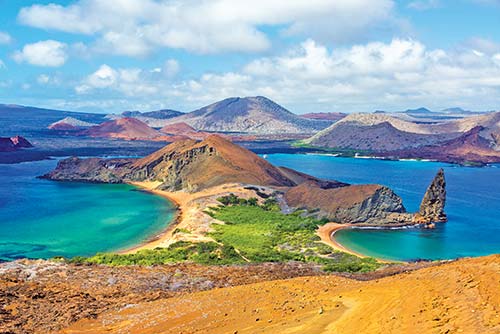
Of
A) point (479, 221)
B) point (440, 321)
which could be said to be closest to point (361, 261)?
point (440, 321)

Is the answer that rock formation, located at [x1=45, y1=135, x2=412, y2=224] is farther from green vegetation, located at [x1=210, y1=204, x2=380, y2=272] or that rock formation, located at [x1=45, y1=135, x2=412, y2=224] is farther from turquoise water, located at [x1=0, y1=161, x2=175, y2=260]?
turquoise water, located at [x1=0, y1=161, x2=175, y2=260]

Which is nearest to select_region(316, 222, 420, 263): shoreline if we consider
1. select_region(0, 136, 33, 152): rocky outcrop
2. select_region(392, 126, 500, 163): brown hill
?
select_region(392, 126, 500, 163): brown hill

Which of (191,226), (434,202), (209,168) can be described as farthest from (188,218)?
(434,202)

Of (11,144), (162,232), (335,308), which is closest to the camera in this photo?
(335,308)

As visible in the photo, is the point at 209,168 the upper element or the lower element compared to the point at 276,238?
upper

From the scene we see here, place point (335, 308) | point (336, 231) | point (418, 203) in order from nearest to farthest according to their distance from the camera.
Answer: point (335, 308) → point (336, 231) → point (418, 203)

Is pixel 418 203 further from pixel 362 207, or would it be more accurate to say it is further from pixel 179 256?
pixel 179 256

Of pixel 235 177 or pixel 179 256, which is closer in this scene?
pixel 179 256

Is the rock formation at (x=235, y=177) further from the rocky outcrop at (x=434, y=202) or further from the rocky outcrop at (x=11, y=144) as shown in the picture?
the rocky outcrop at (x=11, y=144)
